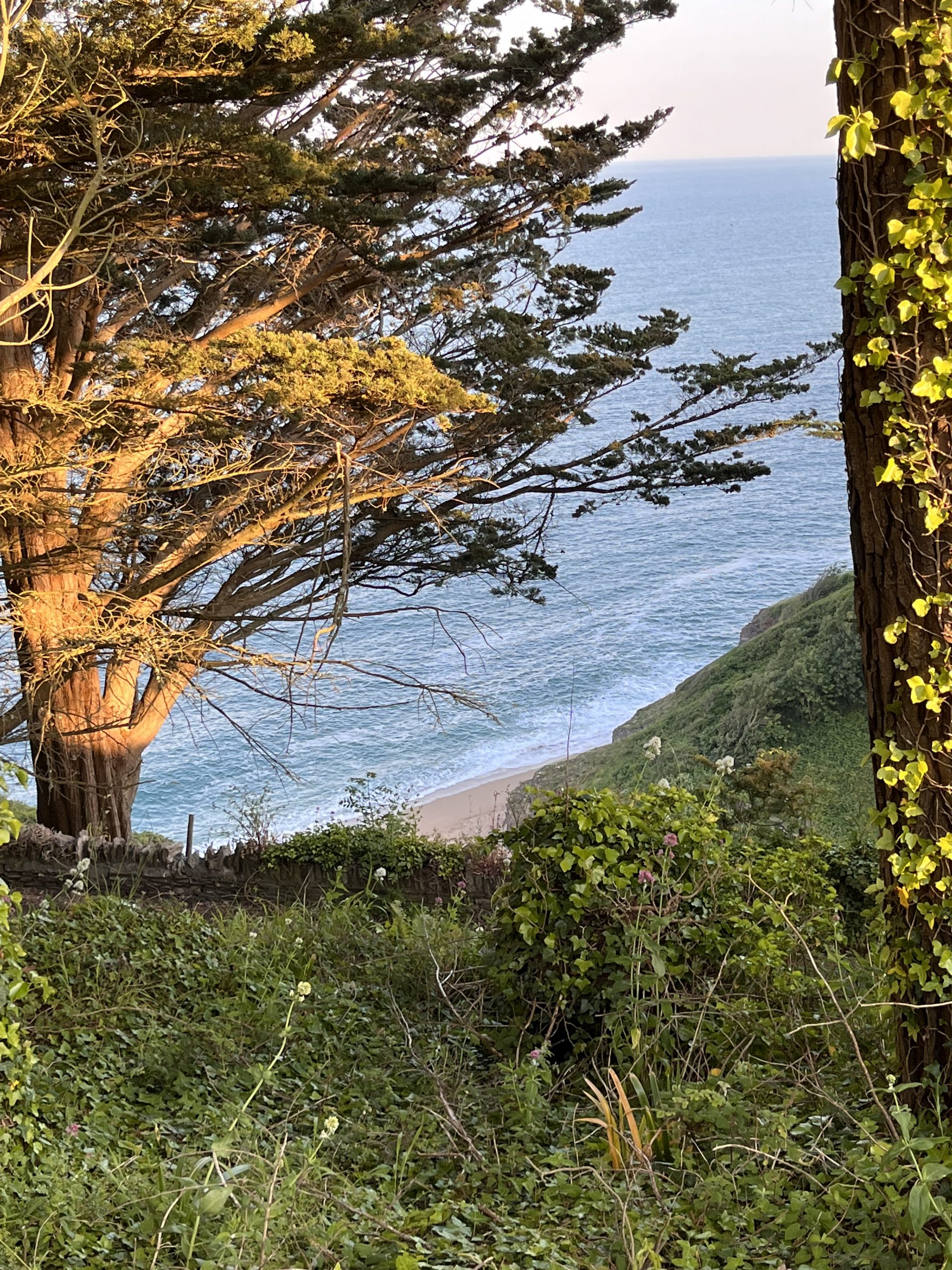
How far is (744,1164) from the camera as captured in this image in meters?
2.87

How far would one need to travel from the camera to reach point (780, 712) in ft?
Result: 53.2

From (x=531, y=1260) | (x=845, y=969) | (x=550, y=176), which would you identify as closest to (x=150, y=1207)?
(x=531, y=1260)

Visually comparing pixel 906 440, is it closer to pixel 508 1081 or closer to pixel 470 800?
pixel 508 1081

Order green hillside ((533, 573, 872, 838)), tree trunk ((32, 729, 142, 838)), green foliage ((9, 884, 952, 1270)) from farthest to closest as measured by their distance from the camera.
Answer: green hillside ((533, 573, 872, 838)) → tree trunk ((32, 729, 142, 838)) → green foliage ((9, 884, 952, 1270))

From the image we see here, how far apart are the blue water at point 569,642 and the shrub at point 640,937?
3939 mm

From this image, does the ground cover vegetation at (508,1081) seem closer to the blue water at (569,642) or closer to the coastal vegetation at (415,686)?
the coastal vegetation at (415,686)

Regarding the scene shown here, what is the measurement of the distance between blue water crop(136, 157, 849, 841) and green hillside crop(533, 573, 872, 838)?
238 centimetres

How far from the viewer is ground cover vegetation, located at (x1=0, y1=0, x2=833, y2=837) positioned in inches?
214

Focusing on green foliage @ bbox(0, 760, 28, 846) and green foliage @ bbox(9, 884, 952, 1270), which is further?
green foliage @ bbox(0, 760, 28, 846)

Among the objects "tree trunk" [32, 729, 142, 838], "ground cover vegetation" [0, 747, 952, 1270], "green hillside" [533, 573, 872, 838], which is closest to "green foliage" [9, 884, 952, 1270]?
"ground cover vegetation" [0, 747, 952, 1270]

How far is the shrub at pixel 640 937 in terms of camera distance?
12.2 feet

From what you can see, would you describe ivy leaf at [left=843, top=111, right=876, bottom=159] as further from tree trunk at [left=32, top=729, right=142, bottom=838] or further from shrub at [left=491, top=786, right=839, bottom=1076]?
tree trunk at [left=32, top=729, right=142, bottom=838]

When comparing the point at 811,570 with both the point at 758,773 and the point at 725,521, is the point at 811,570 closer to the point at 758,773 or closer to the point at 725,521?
the point at 725,521

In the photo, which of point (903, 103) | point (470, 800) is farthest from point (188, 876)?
point (470, 800)
